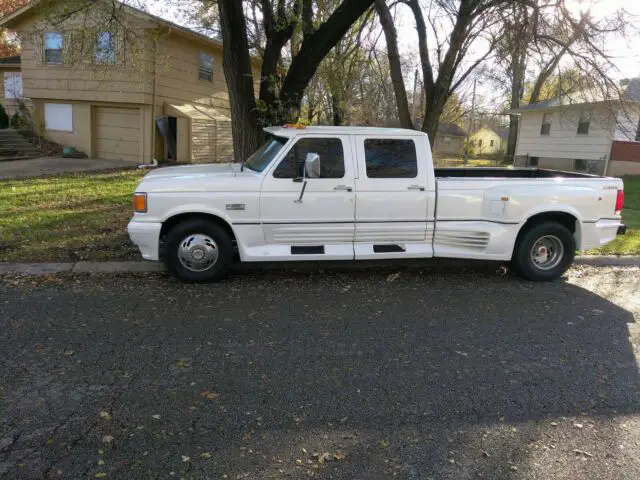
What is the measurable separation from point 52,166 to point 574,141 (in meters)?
21.2

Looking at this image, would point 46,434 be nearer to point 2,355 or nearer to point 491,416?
point 2,355

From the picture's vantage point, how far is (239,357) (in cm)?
425

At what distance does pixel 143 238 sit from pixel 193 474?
144 inches

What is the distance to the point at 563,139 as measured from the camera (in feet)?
79.6

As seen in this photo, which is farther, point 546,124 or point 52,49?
point 546,124

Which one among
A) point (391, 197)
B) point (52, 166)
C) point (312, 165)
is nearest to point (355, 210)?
point (391, 197)

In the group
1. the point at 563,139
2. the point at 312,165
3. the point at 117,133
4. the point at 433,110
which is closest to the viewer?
the point at 312,165

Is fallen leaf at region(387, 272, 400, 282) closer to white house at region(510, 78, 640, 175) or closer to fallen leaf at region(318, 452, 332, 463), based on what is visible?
fallen leaf at region(318, 452, 332, 463)

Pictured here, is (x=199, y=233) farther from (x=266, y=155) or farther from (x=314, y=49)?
(x=314, y=49)

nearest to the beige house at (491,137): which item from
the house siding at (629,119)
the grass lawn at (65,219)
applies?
the house siding at (629,119)

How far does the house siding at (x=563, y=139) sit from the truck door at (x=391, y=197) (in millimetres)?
15663

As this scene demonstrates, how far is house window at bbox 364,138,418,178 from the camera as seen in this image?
630 centimetres

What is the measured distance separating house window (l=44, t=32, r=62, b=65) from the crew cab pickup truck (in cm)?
1645

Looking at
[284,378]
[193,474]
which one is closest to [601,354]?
[284,378]
